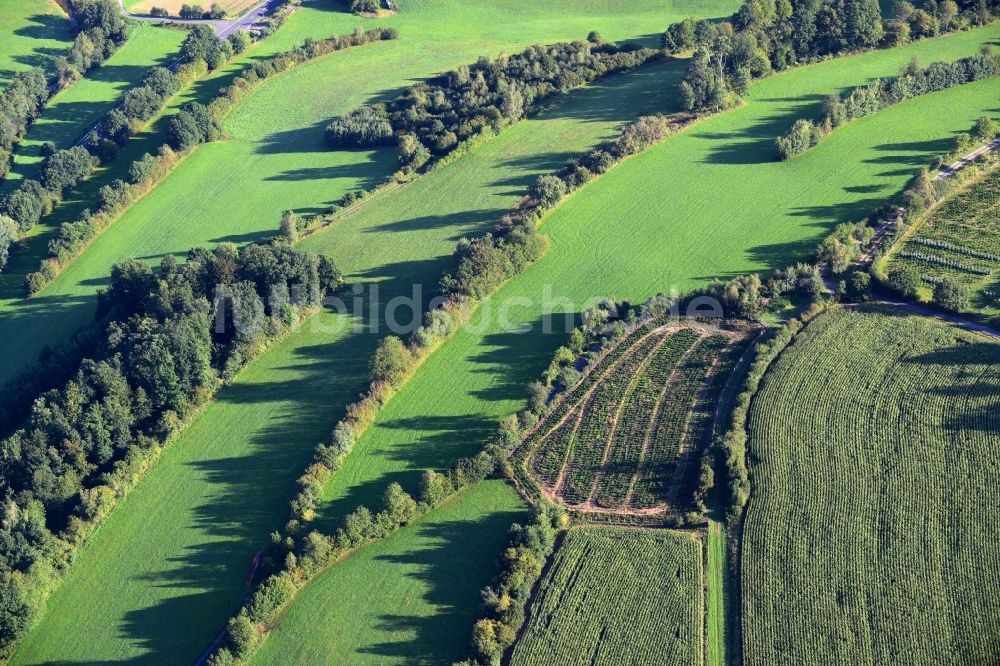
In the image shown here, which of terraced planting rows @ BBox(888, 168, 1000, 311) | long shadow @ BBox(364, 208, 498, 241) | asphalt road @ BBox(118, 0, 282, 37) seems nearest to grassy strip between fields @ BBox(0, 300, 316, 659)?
long shadow @ BBox(364, 208, 498, 241)

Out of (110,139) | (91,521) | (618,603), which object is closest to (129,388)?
(91,521)

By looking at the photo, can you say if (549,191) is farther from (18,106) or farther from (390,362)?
(18,106)

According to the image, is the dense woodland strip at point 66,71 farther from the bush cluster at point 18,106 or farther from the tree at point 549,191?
the tree at point 549,191

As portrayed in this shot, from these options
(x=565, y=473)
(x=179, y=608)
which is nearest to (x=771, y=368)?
(x=565, y=473)

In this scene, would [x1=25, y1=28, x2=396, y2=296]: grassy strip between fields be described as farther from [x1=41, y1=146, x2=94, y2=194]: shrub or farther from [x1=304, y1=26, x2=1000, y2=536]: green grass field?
[x1=304, y1=26, x2=1000, y2=536]: green grass field

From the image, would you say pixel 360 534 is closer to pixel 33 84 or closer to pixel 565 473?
pixel 565 473

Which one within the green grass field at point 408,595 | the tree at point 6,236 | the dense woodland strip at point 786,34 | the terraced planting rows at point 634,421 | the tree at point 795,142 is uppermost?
the dense woodland strip at point 786,34

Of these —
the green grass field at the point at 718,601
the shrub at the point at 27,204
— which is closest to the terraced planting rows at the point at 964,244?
the green grass field at the point at 718,601
